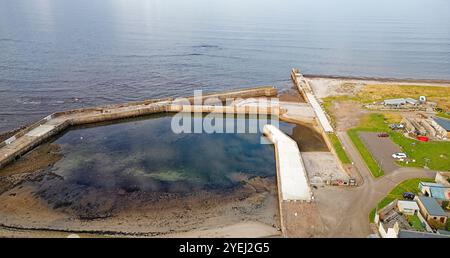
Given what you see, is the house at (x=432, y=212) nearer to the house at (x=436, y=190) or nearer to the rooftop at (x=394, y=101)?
the house at (x=436, y=190)

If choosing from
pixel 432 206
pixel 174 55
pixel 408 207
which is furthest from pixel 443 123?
pixel 174 55

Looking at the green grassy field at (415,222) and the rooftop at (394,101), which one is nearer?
the green grassy field at (415,222)

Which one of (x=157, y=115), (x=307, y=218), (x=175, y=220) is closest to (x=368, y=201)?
(x=307, y=218)

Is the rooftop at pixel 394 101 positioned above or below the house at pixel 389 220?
above

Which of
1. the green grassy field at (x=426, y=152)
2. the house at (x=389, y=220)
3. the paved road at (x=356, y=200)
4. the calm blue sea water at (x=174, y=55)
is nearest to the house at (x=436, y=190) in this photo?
the paved road at (x=356, y=200)

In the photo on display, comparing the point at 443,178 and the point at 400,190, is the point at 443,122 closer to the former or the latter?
the point at 443,178
